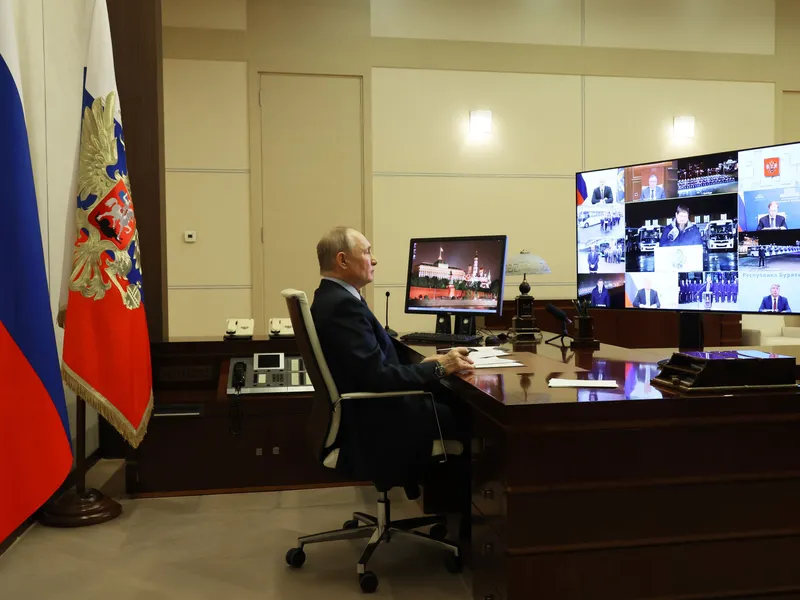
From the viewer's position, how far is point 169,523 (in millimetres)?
3240

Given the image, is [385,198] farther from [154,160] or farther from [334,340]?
[334,340]

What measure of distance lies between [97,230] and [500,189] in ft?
12.4

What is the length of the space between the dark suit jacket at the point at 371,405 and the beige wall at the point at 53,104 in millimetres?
1540

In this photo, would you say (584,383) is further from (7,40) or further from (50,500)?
(50,500)

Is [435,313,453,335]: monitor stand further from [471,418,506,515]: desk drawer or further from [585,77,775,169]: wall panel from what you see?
[585,77,775,169]: wall panel

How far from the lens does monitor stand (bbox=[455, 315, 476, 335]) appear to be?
3523mm

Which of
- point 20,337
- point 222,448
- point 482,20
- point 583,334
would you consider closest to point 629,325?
point 583,334

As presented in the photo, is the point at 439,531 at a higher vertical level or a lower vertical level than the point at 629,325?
lower

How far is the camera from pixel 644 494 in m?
1.92

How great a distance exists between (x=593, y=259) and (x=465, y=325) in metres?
0.82

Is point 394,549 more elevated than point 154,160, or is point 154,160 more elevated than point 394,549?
point 154,160

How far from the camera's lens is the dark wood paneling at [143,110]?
3879 mm

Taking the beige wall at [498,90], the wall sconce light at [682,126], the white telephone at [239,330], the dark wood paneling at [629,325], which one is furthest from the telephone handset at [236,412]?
the wall sconce light at [682,126]

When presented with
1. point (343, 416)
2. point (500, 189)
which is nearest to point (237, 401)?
point (343, 416)
